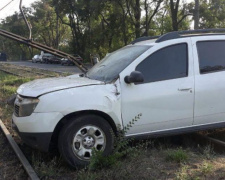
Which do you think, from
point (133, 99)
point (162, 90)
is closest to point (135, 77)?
point (133, 99)

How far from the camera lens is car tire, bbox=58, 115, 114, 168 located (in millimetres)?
4582

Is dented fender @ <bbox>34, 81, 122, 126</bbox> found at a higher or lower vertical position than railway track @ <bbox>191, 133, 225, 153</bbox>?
higher

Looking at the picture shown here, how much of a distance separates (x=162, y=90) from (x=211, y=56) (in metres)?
1.08

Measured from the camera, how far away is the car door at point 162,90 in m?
4.95

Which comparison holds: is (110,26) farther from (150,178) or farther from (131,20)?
(150,178)

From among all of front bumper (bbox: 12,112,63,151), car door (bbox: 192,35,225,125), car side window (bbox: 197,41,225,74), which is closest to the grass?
front bumper (bbox: 12,112,63,151)

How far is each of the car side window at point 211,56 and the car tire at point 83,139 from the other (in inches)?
69.8

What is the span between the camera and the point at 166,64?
17.2 ft

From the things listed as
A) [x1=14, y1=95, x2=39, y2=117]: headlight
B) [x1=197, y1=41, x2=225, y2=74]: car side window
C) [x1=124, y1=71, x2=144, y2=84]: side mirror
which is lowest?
[x1=14, y1=95, x2=39, y2=117]: headlight

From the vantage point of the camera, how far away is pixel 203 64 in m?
5.39

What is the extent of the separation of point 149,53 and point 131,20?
124ft

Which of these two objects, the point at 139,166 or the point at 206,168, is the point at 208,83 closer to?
the point at 206,168

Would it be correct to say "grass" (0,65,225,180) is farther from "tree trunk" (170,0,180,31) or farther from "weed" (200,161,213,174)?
"tree trunk" (170,0,180,31)

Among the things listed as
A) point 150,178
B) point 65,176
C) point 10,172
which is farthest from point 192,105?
point 10,172
